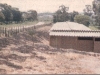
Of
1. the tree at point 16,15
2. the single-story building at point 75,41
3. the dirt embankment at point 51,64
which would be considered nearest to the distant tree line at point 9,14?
the tree at point 16,15

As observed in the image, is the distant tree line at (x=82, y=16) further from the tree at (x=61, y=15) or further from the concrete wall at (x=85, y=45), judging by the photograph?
the concrete wall at (x=85, y=45)

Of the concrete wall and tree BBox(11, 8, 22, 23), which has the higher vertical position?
tree BBox(11, 8, 22, 23)

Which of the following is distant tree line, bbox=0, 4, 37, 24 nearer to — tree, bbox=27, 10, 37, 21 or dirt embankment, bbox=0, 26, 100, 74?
tree, bbox=27, 10, 37, 21

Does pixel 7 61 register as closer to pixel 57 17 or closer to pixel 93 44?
pixel 93 44

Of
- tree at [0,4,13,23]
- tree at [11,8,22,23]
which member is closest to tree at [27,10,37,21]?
tree at [11,8,22,23]

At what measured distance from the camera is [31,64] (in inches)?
604

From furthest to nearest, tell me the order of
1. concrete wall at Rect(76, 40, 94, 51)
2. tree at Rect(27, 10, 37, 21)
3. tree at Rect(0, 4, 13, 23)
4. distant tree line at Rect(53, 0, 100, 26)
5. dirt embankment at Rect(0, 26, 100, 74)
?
tree at Rect(27, 10, 37, 21)
distant tree line at Rect(53, 0, 100, 26)
tree at Rect(0, 4, 13, 23)
concrete wall at Rect(76, 40, 94, 51)
dirt embankment at Rect(0, 26, 100, 74)

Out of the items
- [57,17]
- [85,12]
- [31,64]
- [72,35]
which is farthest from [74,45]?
[85,12]

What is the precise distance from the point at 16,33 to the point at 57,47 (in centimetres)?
1177

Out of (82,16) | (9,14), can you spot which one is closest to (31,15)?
(82,16)

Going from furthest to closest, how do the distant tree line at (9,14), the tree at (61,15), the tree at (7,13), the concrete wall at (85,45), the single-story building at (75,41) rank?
1. the tree at (61,15)
2. the tree at (7,13)
3. the distant tree line at (9,14)
4. the concrete wall at (85,45)
5. the single-story building at (75,41)

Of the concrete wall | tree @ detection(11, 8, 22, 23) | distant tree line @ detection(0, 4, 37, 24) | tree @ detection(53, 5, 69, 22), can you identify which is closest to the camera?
the concrete wall

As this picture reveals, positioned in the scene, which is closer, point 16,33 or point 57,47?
point 57,47

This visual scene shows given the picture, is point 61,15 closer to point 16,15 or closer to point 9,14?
point 16,15
